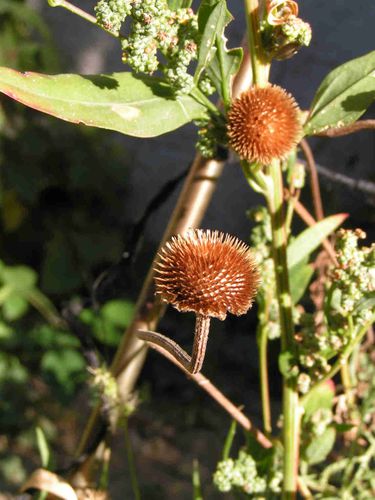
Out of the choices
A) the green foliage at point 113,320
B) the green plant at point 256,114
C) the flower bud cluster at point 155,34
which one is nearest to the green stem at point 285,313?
the green plant at point 256,114

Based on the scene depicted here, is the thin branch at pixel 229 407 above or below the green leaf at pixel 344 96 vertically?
below

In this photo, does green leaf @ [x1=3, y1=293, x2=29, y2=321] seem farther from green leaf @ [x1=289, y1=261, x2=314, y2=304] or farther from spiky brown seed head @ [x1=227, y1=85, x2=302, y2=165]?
spiky brown seed head @ [x1=227, y1=85, x2=302, y2=165]

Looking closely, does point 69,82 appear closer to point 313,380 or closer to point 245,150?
point 245,150

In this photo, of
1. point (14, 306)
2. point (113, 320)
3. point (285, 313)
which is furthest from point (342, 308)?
point (14, 306)

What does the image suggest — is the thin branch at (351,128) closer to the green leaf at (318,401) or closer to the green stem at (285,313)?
the green stem at (285,313)

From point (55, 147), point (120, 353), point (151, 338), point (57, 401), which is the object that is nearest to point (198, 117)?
point (151, 338)

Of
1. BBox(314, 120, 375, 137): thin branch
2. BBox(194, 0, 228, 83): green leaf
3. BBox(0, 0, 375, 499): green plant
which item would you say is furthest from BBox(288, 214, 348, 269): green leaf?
BBox(194, 0, 228, 83): green leaf
